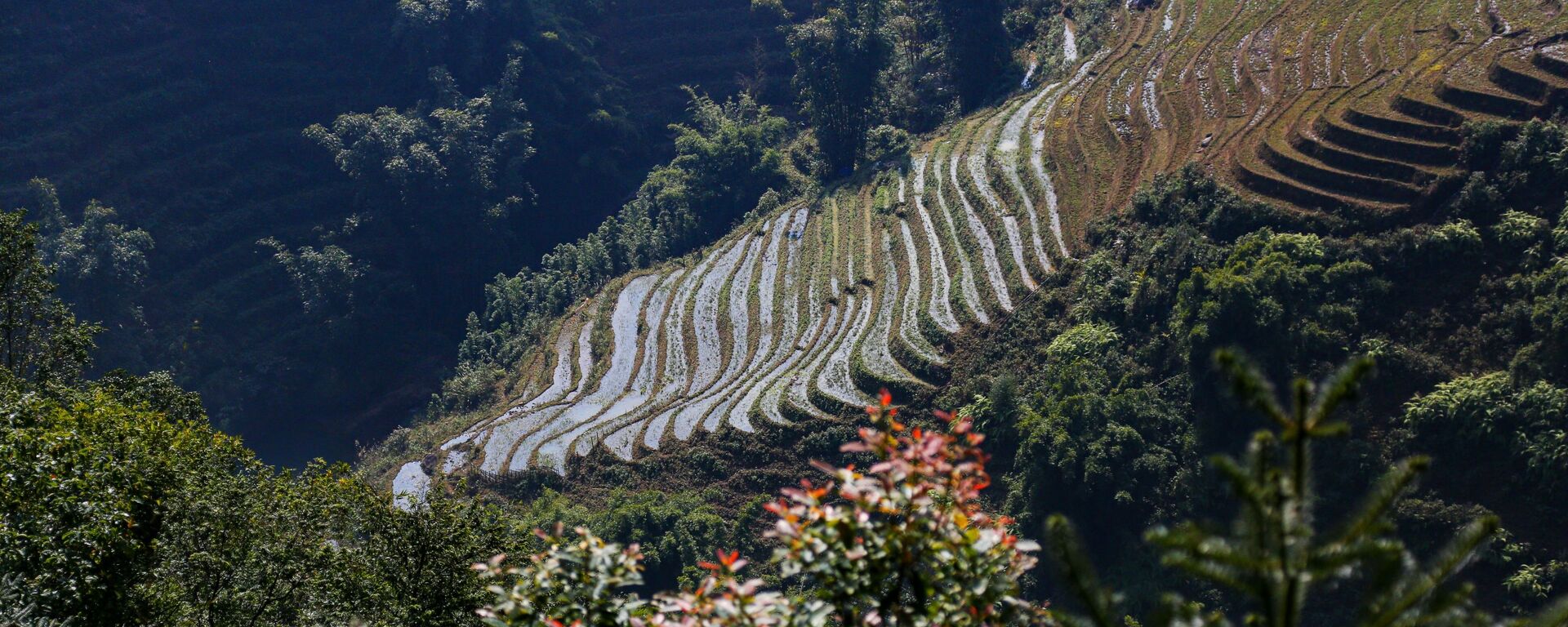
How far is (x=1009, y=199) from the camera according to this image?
120 feet

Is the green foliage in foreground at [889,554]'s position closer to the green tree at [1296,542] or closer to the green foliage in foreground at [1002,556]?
the green foliage in foreground at [1002,556]

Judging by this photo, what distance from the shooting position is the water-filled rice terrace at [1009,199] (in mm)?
27703

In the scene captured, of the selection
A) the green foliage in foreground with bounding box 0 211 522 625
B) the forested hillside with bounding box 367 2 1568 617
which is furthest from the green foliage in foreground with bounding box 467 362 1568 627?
A: the forested hillside with bounding box 367 2 1568 617

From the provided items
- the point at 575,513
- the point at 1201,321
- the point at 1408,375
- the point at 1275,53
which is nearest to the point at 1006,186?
the point at 1275,53

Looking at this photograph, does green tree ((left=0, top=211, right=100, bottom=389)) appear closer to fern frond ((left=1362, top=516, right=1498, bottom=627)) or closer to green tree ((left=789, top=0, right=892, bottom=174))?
fern frond ((left=1362, top=516, right=1498, bottom=627))

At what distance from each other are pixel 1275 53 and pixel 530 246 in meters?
40.3

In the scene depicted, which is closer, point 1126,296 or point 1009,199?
point 1126,296

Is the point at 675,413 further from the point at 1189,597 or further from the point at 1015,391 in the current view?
the point at 1189,597

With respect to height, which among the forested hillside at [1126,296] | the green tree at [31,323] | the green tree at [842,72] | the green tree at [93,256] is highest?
the green tree at [93,256]

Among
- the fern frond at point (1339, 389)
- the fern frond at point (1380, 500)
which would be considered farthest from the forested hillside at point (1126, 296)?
the fern frond at point (1339, 389)

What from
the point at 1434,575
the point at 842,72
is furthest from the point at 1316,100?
the point at 1434,575

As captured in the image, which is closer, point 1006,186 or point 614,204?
point 1006,186

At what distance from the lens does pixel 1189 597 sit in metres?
23.2

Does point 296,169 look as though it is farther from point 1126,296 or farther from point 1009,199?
point 1126,296
